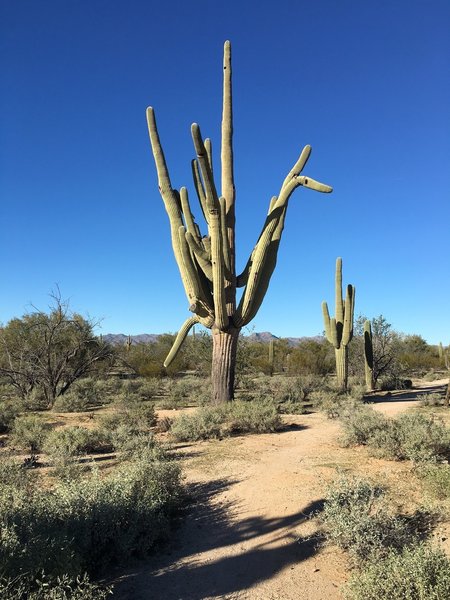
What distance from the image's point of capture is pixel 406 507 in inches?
193

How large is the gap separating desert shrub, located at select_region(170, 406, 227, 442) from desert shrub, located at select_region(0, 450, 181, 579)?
12.1 ft

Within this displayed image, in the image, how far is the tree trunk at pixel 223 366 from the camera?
11.2 metres

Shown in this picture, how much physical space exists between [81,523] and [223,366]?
733 cm

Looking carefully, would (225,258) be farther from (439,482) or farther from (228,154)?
(439,482)

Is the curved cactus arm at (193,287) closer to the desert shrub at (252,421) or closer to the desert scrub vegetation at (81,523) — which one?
the desert shrub at (252,421)

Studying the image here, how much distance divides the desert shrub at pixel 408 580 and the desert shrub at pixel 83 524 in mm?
2046

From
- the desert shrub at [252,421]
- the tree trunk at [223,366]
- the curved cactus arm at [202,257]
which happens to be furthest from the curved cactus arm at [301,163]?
the desert shrub at [252,421]

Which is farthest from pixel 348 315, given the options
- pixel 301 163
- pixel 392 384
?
pixel 301 163

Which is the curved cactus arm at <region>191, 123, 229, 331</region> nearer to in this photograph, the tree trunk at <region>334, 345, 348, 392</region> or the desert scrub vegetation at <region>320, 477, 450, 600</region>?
the desert scrub vegetation at <region>320, 477, 450, 600</region>

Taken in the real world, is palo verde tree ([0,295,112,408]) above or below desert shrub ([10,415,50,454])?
above

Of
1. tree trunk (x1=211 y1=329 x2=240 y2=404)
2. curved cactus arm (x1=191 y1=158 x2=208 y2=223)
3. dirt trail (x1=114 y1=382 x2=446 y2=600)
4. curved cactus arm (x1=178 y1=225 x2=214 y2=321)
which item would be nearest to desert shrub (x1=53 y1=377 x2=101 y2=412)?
tree trunk (x1=211 y1=329 x2=240 y2=404)

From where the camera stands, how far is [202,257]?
11.1 meters

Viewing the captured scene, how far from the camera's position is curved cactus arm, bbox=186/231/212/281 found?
10781 millimetres

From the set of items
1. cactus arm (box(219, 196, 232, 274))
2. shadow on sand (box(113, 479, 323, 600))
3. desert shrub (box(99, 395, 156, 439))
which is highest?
cactus arm (box(219, 196, 232, 274))
